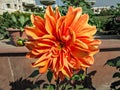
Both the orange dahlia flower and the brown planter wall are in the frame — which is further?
the brown planter wall

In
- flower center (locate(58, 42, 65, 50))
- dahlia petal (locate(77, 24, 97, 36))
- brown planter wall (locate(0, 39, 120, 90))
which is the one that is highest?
dahlia petal (locate(77, 24, 97, 36))

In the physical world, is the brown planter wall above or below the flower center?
below

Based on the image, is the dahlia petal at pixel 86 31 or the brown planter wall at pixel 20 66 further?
the brown planter wall at pixel 20 66

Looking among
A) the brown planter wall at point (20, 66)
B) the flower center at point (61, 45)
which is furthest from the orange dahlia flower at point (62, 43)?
the brown planter wall at point (20, 66)

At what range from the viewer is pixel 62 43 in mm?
1801

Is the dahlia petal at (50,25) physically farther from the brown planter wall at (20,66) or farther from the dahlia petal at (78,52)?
the brown planter wall at (20,66)

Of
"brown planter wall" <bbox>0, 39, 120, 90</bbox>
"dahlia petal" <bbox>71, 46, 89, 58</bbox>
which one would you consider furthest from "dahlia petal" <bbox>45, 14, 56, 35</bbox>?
Answer: "brown planter wall" <bbox>0, 39, 120, 90</bbox>

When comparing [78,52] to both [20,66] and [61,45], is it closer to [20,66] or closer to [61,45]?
[61,45]

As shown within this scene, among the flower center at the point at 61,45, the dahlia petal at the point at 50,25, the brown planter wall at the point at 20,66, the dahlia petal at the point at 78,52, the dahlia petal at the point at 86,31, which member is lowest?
the brown planter wall at the point at 20,66

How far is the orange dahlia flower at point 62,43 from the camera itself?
5.78ft

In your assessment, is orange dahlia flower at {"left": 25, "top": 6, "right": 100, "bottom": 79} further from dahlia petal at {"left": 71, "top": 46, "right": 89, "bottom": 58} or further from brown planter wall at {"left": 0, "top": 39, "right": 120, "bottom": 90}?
brown planter wall at {"left": 0, "top": 39, "right": 120, "bottom": 90}

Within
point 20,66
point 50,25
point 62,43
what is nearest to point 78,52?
point 62,43

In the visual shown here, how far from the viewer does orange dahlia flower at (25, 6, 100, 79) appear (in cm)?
176

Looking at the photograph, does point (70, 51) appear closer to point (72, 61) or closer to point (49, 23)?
point (72, 61)
